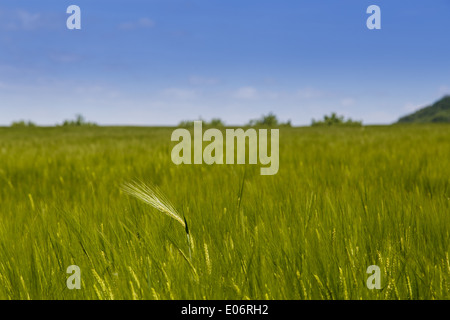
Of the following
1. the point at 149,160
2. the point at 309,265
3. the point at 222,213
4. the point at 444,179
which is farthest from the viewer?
the point at 149,160

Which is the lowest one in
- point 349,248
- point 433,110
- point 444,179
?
point 349,248

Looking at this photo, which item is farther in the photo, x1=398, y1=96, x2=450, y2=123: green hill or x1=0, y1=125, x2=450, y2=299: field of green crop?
x1=398, y1=96, x2=450, y2=123: green hill

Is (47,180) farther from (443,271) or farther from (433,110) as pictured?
(433,110)

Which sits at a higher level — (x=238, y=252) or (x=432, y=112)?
(x=432, y=112)

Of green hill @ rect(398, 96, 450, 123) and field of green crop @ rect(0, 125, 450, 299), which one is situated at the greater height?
green hill @ rect(398, 96, 450, 123)

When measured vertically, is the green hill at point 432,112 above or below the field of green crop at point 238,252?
above

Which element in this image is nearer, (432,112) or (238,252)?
(238,252)

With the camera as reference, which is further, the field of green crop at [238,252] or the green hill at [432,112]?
the green hill at [432,112]

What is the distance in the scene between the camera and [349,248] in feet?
3.16
